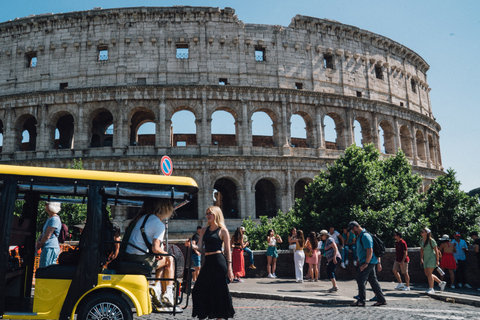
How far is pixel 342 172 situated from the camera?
56.8 feet

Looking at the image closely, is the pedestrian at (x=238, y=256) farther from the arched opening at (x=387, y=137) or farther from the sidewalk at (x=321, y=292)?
the arched opening at (x=387, y=137)

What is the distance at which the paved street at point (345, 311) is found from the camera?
672 centimetres

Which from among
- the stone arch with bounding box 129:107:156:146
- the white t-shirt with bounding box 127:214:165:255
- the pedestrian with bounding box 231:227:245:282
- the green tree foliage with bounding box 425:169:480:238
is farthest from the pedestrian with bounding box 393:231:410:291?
the stone arch with bounding box 129:107:156:146

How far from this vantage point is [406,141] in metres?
30.5

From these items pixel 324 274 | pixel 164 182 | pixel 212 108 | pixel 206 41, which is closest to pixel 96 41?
pixel 206 41

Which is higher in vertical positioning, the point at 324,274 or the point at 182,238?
the point at 182,238

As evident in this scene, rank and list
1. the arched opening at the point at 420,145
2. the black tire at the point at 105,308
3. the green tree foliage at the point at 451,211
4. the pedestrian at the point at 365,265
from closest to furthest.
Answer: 1. the black tire at the point at 105,308
2. the pedestrian at the point at 365,265
3. the green tree foliage at the point at 451,211
4. the arched opening at the point at 420,145

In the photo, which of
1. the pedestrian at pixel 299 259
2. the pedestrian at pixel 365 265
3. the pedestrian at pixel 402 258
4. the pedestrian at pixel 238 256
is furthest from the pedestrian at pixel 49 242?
the pedestrian at pixel 402 258

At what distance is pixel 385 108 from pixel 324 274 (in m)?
19.3

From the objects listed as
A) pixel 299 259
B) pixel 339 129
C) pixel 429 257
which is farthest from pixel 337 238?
pixel 339 129

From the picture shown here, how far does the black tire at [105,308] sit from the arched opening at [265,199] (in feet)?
72.5

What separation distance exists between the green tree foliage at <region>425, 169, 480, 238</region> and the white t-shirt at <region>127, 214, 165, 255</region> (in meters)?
16.6

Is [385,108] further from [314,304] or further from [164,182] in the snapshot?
[164,182]

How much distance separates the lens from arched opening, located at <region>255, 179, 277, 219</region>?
27.1m
